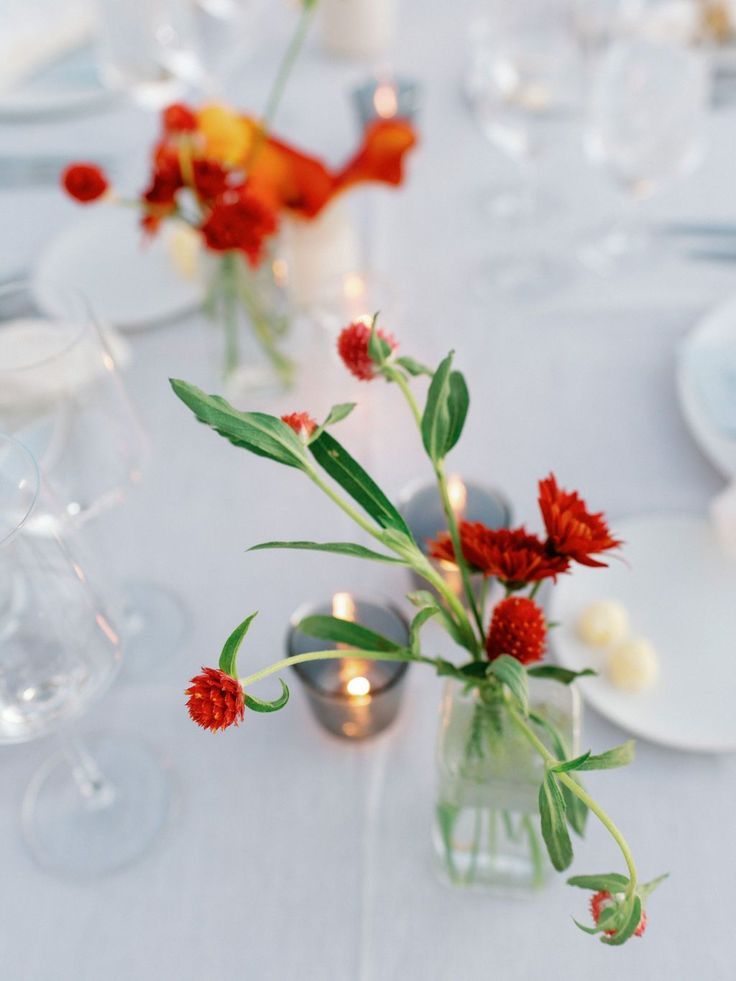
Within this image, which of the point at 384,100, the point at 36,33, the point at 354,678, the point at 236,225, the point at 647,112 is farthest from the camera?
the point at 36,33

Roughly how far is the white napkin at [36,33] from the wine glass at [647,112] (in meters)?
0.77

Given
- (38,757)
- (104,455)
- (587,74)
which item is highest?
(587,74)

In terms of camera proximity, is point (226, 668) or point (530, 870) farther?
point (530, 870)

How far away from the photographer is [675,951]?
481mm

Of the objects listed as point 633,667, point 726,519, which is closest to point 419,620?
point 633,667

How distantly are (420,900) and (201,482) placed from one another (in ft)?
1.23

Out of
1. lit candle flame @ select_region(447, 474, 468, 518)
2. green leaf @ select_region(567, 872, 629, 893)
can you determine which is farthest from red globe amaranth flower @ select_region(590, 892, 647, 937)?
lit candle flame @ select_region(447, 474, 468, 518)

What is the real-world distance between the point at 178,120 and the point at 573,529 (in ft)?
1.55

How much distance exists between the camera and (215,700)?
0.95ft

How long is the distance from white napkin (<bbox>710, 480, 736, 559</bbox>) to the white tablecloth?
0.05 meters

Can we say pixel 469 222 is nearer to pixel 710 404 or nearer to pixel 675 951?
pixel 710 404

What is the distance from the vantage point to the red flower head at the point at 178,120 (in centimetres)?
65

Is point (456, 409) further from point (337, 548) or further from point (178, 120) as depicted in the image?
point (178, 120)

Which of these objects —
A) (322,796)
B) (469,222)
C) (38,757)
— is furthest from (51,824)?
(469,222)
